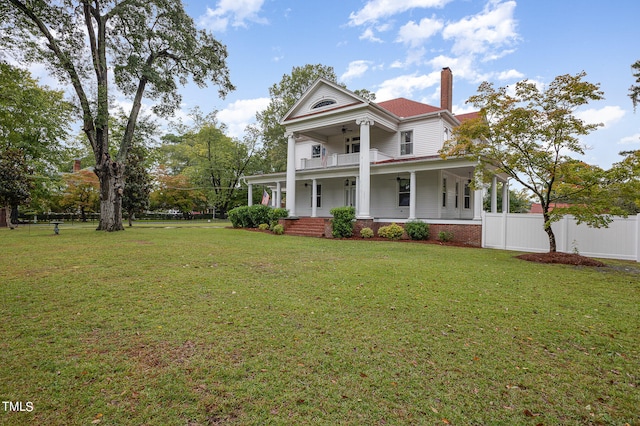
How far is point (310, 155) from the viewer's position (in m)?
25.1

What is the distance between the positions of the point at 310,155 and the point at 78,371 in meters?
23.0

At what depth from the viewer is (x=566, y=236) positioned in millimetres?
11594

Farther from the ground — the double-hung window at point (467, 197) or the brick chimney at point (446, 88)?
the brick chimney at point (446, 88)

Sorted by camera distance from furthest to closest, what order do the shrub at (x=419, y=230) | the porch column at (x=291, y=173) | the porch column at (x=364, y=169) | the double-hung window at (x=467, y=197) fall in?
the porch column at (x=291, y=173)
the double-hung window at (x=467, y=197)
the porch column at (x=364, y=169)
the shrub at (x=419, y=230)

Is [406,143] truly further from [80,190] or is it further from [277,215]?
[80,190]

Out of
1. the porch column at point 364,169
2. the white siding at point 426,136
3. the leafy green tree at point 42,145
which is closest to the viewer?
the porch column at point 364,169

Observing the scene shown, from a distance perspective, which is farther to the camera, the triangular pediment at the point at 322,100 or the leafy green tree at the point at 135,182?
the leafy green tree at the point at 135,182

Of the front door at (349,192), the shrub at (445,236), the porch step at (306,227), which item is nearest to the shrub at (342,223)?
the porch step at (306,227)

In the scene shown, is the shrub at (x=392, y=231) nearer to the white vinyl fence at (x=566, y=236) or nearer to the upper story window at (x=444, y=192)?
the white vinyl fence at (x=566, y=236)

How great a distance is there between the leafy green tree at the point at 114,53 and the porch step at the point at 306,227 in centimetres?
1027

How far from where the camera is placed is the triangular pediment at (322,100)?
19.7m

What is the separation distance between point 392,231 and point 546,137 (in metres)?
7.79

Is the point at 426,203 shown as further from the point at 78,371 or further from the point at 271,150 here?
the point at 271,150

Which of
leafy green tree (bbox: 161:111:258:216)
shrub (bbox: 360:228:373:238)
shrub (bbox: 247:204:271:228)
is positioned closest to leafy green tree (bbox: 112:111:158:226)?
shrub (bbox: 247:204:271:228)
